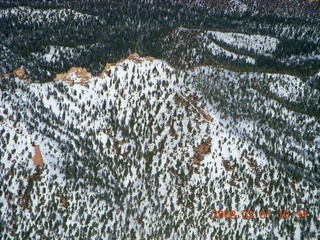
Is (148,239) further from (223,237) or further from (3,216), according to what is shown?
(3,216)

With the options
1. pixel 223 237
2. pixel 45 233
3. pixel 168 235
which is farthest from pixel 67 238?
pixel 223 237

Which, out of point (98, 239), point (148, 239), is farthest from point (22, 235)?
point (148, 239)

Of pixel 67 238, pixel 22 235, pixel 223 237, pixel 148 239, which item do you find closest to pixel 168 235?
pixel 148 239

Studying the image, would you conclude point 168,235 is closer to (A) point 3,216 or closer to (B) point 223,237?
(B) point 223,237

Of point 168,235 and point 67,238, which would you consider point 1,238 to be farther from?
point 168,235

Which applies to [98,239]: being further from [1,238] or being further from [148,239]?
[1,238]

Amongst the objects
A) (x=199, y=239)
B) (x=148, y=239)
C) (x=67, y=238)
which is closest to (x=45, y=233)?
(x=67, y=238)
